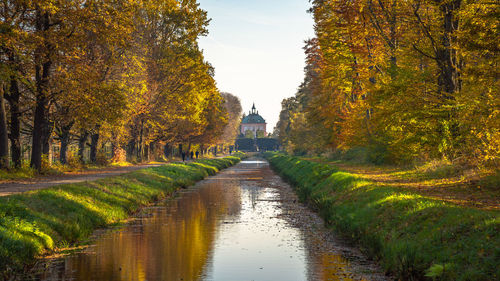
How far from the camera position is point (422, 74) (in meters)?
20.9

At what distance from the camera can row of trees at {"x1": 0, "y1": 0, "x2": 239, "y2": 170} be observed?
22.9 metres

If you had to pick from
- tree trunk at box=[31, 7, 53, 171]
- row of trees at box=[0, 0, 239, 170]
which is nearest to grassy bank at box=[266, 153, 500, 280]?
row of trees at box=[0, 0, 239, 170]

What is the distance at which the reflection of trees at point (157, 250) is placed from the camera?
34.7ft

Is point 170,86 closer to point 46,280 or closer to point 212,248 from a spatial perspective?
point 212,248

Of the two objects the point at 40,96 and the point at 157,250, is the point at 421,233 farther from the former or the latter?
the point at 40,96

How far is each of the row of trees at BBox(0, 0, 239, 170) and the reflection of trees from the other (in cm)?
929

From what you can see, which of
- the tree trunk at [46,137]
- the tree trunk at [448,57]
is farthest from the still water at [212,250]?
the tree trunk at [46,137]

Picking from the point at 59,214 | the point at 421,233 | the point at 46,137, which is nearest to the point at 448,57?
the point at 421,233

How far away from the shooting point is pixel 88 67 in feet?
82.0

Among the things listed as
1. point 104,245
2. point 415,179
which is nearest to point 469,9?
point 415,179

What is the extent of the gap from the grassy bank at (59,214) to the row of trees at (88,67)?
5514mm

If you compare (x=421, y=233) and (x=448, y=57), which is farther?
(x=448, y=57)

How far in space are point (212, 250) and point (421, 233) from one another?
226 inches

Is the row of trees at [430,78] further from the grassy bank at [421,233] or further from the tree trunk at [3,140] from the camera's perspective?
the tree trunk at [3,140]
